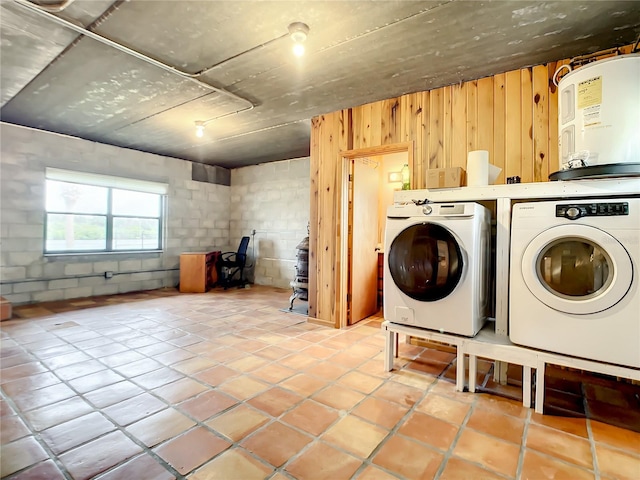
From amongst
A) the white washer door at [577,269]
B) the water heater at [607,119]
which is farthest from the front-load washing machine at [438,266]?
the water heater at [607,119]

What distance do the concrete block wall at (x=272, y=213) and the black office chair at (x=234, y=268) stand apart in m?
0.29

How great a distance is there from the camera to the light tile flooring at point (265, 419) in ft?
4.68

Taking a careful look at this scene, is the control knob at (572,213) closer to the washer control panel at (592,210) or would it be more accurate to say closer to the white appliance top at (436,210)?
the washer control panel at (592,210)

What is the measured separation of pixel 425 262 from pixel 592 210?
3.15 feet

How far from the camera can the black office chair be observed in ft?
20.6

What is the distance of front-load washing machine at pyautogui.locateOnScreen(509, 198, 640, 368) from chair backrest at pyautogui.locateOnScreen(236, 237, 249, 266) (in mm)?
5223

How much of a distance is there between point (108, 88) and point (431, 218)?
10.9ft

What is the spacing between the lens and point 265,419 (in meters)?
1.79

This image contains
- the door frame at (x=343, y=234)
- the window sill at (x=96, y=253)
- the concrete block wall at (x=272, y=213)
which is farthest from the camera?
the concrete block wall at (x=272, y=213)

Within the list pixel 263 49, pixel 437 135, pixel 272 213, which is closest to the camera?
pixel 263 49

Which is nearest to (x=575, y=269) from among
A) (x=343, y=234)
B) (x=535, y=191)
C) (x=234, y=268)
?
(x=535, y=191)

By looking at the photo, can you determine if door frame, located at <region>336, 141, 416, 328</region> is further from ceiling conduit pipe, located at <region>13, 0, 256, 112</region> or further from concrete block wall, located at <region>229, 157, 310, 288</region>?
concrete block wall, located at <region>229, 157, 310, 288</region>

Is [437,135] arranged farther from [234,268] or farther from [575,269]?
[234,268]

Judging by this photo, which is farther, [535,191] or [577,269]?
[535,191]
